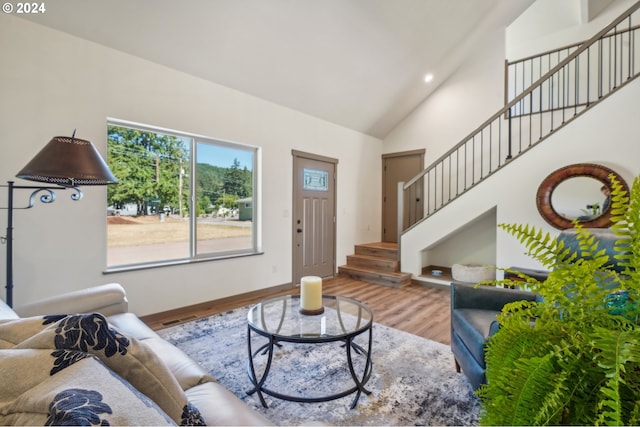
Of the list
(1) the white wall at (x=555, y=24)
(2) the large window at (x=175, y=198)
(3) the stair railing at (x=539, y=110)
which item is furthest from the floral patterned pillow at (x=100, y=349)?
(1) the white wall at (x=555, y=24)

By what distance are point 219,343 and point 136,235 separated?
5.07 ft

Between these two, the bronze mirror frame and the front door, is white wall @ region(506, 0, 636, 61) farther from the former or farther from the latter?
the front door

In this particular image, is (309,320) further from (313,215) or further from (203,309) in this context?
(313,215)

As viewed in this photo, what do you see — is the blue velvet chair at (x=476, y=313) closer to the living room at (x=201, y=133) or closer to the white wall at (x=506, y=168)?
the white wall at (x=506, y=168)

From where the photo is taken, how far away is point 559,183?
3625 millimetres

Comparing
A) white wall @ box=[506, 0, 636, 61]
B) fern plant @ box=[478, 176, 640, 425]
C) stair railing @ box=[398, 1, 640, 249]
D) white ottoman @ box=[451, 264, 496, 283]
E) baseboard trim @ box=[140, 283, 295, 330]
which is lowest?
baseboard trim @ box=[140, 283, 295, 330]

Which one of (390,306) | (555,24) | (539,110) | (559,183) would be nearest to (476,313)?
(390,306)

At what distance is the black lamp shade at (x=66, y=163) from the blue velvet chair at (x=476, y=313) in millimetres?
2393

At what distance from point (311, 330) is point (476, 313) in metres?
1.16

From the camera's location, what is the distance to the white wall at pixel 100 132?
2506 millimetres

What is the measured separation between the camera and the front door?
477 cm

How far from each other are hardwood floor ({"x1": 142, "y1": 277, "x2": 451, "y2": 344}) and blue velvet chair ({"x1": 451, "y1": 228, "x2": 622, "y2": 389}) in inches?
31.3

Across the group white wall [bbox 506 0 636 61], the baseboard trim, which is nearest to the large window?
the baseboard trim

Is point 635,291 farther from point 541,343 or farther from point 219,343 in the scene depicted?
point 219,343
